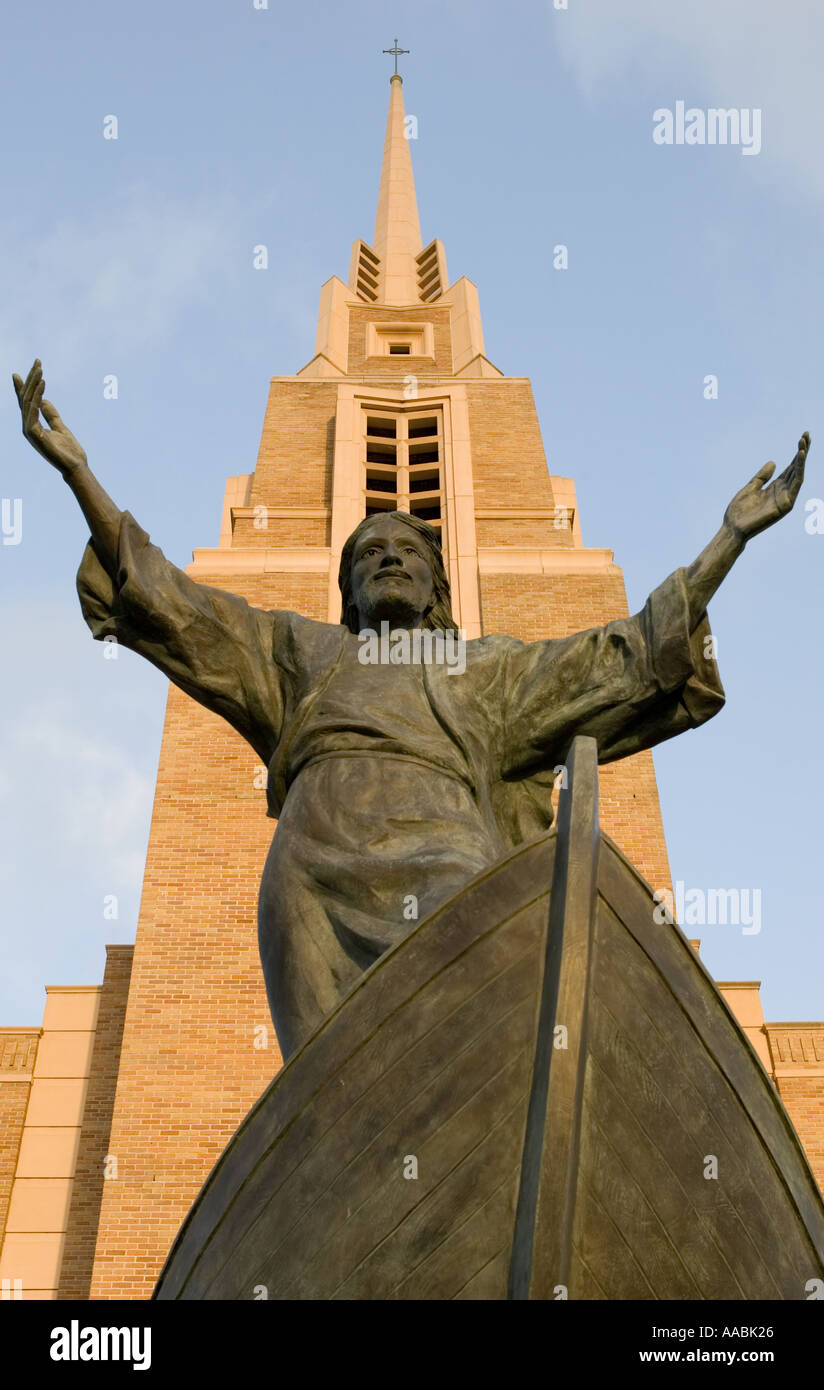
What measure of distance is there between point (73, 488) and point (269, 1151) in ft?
7.93

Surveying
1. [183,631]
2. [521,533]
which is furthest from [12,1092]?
[183,631]

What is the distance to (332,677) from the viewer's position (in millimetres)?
5547

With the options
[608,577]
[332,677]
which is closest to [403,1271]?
[332,677]

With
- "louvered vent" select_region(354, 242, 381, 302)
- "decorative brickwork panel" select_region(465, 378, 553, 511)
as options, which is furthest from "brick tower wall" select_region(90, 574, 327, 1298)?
"louvered vent" select_region(354, 242, 381, 302)

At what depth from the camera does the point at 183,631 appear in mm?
5543

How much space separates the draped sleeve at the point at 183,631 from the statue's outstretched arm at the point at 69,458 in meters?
0.04

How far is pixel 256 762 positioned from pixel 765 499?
15596 mm

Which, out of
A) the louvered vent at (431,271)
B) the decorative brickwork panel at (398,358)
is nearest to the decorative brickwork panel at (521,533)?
the decorative brickwork panel at (398,358)

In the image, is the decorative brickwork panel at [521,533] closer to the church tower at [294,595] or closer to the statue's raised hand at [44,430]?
the church tower at [294,595]

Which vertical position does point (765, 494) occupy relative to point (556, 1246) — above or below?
above

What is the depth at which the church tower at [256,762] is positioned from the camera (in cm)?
1644

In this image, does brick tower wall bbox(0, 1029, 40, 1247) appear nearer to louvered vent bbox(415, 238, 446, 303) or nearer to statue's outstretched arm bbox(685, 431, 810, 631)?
statue's outstretched arm bbox(685, 431, 810, 631)
